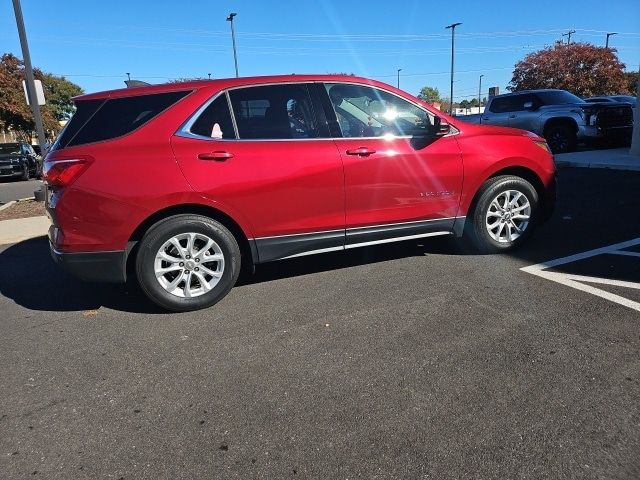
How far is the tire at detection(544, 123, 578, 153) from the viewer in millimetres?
14461

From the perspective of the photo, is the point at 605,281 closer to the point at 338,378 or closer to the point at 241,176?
the point at 338,378

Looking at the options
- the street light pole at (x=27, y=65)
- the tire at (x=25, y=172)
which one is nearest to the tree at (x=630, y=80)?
the tire at (x=25, y=172)

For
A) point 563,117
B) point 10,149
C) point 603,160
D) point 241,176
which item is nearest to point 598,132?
point 563,117

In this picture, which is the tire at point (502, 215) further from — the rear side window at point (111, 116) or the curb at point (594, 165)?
the curb at point (594, 165)

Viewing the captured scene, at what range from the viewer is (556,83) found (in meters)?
49.2

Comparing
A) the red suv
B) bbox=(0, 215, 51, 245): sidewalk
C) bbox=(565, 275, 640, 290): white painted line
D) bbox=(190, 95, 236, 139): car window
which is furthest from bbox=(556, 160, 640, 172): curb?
bbox=(0, 215, 51, 245): sidewalk

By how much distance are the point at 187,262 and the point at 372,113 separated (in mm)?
2145

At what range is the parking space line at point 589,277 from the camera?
4.05 m

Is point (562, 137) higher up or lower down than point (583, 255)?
higher up

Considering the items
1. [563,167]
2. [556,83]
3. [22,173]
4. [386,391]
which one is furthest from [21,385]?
[556,83]

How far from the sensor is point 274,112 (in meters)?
4.38

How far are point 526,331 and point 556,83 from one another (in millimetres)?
52967

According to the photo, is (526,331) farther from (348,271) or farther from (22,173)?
(22,173)

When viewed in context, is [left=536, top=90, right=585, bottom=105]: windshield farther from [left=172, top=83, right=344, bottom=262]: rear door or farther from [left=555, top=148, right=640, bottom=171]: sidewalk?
[left=172, top=83, right=344, bottom=262]: rear door
